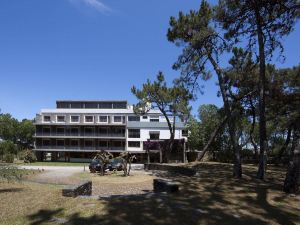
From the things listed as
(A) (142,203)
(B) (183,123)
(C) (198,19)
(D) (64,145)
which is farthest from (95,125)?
(A) (142,203)

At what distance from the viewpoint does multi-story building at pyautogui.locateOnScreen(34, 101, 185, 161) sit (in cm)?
6819

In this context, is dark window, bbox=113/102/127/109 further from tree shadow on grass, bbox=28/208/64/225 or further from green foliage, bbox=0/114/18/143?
tree shadow on grass, bbox=28/208/64/225

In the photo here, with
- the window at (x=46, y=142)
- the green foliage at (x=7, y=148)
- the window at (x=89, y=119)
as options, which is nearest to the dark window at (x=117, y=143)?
the window at (x=89, y=119)

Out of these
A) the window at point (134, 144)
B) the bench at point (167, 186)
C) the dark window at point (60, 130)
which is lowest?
the bench at point (167, 186)

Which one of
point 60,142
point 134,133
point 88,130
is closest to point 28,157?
point 60,142

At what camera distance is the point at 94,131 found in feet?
226

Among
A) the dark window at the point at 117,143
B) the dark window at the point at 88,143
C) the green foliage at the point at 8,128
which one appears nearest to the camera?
the dark window at the point at 88,143

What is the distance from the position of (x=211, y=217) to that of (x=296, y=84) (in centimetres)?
2379

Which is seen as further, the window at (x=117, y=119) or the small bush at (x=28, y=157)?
the window at (x=117, y=119)

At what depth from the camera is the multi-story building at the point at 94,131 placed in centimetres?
6819

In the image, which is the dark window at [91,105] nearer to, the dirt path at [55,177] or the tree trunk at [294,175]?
the dirt path at [55,177]

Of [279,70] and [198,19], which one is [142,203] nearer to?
[198,19]

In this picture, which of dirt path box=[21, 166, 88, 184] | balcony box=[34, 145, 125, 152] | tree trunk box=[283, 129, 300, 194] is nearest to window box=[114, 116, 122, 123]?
balcony box=[34, 145, 125, 152]

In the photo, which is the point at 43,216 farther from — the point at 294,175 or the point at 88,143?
the point at 88,143
